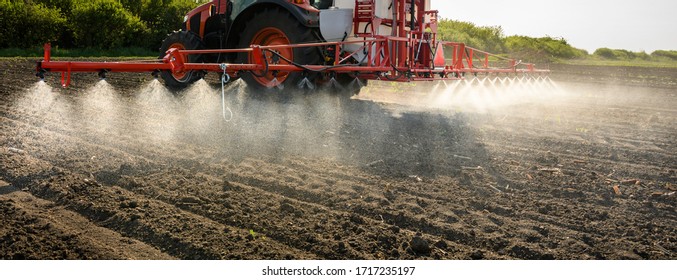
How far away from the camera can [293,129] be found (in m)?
6.43

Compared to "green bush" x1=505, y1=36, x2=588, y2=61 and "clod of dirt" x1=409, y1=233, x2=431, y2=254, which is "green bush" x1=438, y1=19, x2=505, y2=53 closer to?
"green bush" x1=505, y1=36, x2=588, y2=61

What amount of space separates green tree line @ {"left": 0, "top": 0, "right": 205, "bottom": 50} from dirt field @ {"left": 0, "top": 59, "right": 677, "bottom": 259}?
21822mm

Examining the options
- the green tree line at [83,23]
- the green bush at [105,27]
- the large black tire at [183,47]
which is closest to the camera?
the large black tire at [183,47]

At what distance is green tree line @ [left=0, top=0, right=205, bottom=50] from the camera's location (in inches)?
1062

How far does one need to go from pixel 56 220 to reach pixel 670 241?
354cm

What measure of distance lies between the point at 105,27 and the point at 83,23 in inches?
42.2

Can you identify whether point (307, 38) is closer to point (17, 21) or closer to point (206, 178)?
point (206, 178)

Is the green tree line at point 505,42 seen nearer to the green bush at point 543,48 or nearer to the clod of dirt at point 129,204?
the green bush at point 543,48

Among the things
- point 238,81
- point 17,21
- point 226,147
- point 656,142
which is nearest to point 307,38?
point 238,81

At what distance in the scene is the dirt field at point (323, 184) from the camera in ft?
10.5

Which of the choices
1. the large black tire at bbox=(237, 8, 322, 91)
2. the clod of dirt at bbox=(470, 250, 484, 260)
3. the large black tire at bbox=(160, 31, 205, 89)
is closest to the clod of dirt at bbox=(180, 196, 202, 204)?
the clod of dirt at bbox=(470, 250, 484, 260)

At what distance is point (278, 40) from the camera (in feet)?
27.5

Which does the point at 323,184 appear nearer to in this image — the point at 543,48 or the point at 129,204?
the point at 129,204

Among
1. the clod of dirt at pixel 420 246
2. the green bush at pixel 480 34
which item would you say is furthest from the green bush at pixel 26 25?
the clod of dirt at pixel 420 246
